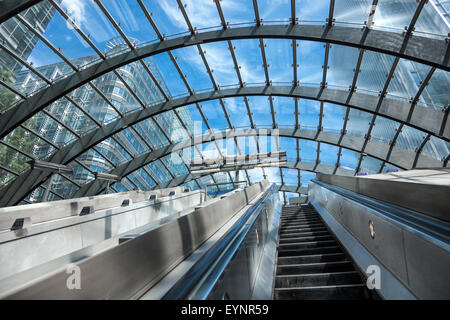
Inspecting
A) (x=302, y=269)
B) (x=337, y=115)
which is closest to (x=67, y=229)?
(x=302, y=269)

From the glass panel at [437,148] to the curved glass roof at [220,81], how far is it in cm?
8

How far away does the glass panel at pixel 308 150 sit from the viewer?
72.9ft

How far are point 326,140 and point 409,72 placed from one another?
765 centimetres

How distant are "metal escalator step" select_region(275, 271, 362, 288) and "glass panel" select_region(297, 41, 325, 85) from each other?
1294 centimetres

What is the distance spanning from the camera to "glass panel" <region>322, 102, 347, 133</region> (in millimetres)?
17547

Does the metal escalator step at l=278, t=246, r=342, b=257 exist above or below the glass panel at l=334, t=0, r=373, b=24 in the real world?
below

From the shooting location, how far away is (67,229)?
4941 mm

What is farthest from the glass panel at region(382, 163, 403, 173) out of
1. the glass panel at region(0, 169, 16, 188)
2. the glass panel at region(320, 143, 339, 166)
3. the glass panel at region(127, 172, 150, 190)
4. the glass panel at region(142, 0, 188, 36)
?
the glass panel at region(0, 169, 16, 188)

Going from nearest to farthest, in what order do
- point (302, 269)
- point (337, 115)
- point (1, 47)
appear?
point (302, 269)
point (1, 47)
point (337, 115)

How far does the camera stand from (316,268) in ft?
→ 13.5

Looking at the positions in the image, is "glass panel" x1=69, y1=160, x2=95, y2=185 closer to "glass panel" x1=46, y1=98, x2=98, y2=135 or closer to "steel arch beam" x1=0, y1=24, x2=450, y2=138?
"glass panel" x1=46, y1=98, x2=98, y2=135

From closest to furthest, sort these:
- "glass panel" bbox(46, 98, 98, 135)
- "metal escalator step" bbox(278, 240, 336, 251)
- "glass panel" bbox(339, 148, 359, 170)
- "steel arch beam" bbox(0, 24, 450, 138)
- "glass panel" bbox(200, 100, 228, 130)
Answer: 1. "metal escalator step" bbox(278, 240, 336, 251)
2. "steel arch beam" bbox(0, 24, 450, 138)
3. "glass panel" bbox(46, 98, 98, 135)
4. "glass panel" bbox(200, 100, 228, 130)
5. "glass panel" bbox(339, 148, 359, 170)

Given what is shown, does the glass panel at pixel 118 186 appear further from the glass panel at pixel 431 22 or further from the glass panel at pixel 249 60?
the glass panel at pixel 431 22
